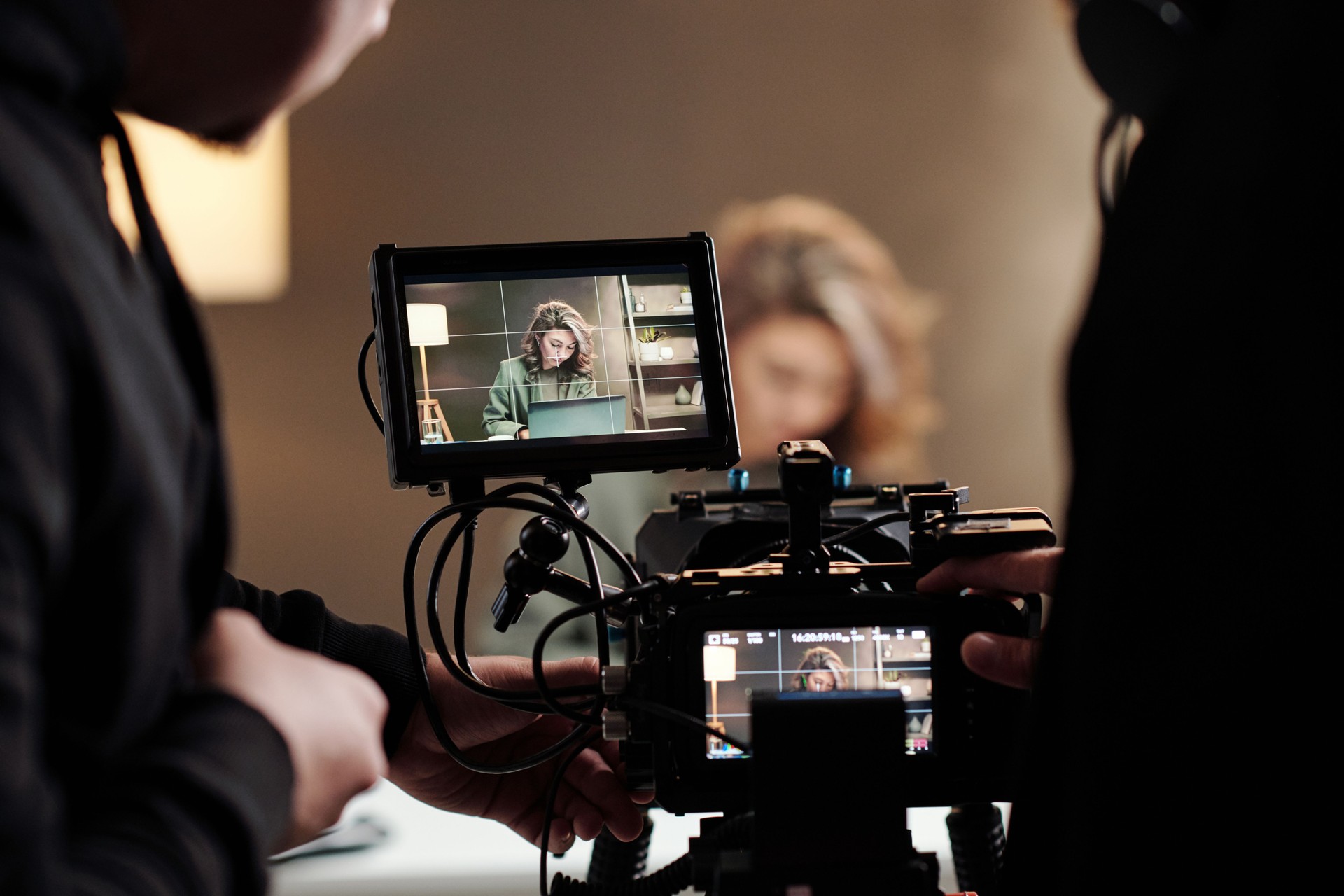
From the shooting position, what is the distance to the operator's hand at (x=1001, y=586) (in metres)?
0.63

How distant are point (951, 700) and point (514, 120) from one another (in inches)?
85.9

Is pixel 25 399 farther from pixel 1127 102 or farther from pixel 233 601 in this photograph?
pixel 233 601

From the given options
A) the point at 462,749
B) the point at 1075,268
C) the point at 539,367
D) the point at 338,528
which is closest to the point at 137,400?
the point at 539,367

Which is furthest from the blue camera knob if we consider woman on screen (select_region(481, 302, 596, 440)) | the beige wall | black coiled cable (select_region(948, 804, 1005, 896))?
the beige wall

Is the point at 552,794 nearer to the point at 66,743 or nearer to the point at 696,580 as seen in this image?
the point at 696,580

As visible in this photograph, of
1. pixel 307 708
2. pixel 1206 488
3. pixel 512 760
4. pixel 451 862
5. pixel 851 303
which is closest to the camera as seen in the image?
pixel 1206 488

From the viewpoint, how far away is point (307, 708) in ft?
1.42

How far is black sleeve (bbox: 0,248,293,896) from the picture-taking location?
280 mm

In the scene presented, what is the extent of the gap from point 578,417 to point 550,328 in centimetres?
8

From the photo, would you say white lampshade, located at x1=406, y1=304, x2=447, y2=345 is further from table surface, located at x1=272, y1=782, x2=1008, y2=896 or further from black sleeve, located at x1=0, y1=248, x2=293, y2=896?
table surface, located at x1=272, y1=782, x2=1008, y2=896

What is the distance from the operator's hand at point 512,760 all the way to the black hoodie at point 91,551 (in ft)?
1.62

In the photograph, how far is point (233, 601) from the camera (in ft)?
2.64

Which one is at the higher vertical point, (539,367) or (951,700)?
(539,367)

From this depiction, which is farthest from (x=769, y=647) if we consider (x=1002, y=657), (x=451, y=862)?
(x=451, y=862)
